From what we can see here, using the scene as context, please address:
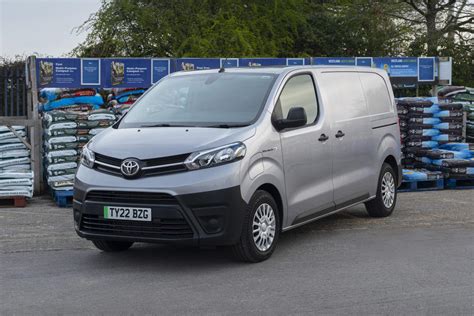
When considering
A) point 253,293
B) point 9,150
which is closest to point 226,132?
point 253,293

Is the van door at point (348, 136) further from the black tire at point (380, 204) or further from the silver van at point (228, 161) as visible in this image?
the black tire at point (380, 204)

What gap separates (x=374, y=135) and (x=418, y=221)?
4.21 ft

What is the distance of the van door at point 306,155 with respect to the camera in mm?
6934

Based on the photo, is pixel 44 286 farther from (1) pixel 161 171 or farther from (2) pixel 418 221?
(2) pixel 418 221

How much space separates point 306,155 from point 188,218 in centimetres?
174

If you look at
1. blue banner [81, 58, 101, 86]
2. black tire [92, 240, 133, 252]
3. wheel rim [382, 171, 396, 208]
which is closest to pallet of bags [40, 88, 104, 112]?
blue banner [81, 58, 101, 86]

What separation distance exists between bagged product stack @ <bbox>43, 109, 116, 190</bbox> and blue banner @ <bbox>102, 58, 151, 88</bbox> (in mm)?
1127

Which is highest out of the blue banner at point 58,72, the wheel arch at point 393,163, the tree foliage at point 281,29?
the tree foliage at point 281,29

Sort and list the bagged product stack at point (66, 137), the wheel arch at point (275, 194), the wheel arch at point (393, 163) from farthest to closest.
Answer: the bagged product stack at point (66, 137) → the wheel arch at point (393, 163) → the wheel arch at point (275, 194)

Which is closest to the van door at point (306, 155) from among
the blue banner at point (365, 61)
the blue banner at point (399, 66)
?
the blue banner at point (365, 61)

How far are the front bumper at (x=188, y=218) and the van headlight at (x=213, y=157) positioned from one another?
26 centimetres

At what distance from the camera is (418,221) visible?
8867 millimetres

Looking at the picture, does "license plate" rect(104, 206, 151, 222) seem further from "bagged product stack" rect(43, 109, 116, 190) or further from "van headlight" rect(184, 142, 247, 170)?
"bagged product stack" rect(43, 109, 116, 190)

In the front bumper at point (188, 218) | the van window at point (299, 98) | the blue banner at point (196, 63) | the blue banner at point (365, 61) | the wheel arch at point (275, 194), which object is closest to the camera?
the front bumper at point (188, 218)
